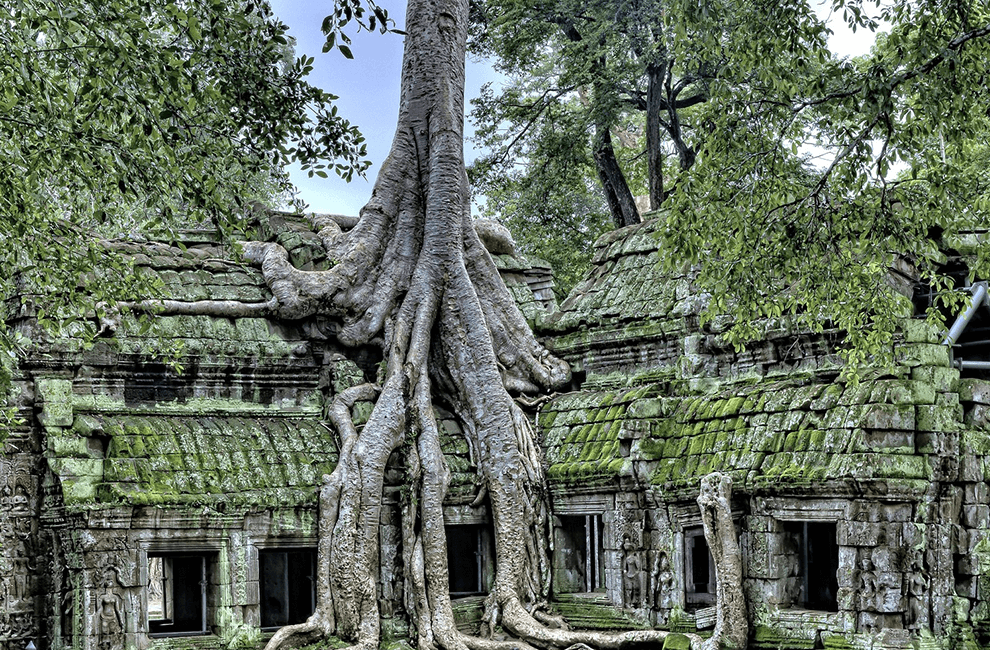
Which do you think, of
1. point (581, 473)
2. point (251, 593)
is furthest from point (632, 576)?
point (251, 593)

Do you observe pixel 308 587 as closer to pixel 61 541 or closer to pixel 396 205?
pixel 61 541

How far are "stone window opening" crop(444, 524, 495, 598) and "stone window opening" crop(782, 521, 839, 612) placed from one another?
12.5 ft

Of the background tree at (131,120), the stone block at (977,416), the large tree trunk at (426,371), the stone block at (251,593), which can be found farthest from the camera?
the large tree trunk at (426,371)

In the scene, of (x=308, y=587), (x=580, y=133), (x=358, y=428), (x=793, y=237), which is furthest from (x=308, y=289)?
(x=580, y=133)

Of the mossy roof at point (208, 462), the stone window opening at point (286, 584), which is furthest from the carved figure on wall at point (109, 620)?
the stone window opening at point (286, 584)

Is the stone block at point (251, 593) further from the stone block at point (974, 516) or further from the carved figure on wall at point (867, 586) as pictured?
the stone block at point (974, 516)

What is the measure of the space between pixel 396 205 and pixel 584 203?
10207 millimetres

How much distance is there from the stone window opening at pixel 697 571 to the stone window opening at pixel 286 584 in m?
4.03

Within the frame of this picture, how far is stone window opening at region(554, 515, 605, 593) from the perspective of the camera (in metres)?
15.5

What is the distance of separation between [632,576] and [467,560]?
2.32 metres

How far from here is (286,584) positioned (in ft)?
50.0

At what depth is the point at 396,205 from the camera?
56.0ft

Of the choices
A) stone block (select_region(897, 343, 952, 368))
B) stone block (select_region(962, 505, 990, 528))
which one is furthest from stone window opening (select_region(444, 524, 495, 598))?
stone block (select_region(962, 505, 990, 528))

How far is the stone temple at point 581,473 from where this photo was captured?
12.6 meters
